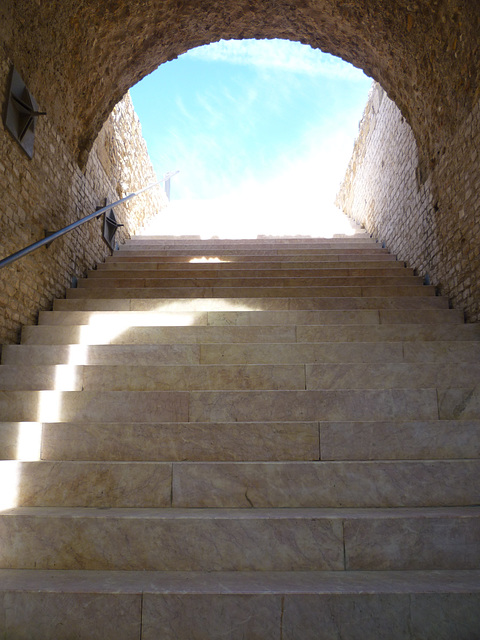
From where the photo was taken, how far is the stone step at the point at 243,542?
7.08 ft

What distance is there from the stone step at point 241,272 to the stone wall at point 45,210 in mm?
461

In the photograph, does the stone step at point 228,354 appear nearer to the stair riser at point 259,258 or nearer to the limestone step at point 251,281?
the limestone step at point 251,281

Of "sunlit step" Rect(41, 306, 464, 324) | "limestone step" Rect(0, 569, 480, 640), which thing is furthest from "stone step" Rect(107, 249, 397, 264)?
"limestone step" Rect(0, 569, 480, 640)

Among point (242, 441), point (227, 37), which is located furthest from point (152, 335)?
point (227, 37)

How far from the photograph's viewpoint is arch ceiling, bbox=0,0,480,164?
408cm

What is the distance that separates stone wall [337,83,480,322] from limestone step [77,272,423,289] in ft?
1.84

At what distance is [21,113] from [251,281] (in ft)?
8.91

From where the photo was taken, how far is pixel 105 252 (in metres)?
6.54

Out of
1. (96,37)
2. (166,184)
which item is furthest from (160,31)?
(166,184)

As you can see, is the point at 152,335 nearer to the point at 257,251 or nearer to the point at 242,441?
the point at 242,441

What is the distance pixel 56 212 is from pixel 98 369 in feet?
6.98

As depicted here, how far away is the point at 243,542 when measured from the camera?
7.16 feet

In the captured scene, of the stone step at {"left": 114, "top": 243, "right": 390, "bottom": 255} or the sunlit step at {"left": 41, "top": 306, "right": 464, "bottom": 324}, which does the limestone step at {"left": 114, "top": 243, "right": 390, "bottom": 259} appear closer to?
the stone step at {"left": 114, "top": 243, "right": 390, "bottom": 255}

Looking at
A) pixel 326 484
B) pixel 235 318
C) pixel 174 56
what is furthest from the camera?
pixel 174 56
